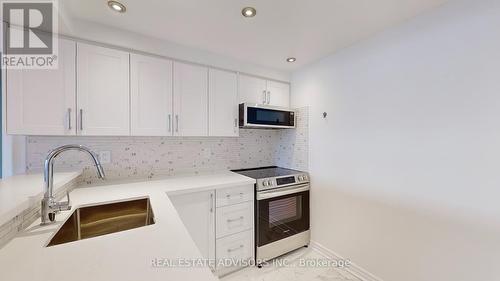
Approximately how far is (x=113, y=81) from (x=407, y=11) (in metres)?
2.41

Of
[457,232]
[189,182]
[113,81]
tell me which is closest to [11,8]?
[113,81]

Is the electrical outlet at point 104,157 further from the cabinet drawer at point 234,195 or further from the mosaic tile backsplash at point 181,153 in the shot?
the cabinet drawer at point 234,195

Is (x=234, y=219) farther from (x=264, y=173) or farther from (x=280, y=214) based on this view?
(x=264, y=173)

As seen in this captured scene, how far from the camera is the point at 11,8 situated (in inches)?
51.7

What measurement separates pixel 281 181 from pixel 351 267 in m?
1.07

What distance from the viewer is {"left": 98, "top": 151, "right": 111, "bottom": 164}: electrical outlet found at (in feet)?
6.15

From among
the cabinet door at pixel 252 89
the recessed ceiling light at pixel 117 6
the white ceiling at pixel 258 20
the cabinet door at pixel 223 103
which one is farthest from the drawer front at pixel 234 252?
the recessed ceiling light at pixel 117 6

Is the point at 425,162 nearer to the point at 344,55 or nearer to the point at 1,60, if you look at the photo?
the point at 344,55

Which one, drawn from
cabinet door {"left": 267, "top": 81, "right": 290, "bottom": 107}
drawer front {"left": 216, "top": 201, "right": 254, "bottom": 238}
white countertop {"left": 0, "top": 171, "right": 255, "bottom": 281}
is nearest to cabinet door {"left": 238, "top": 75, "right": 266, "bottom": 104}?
cabinet door {"left": 267, "top": 81, "right": 290, "bottom": 107}

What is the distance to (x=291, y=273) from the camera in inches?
77.8

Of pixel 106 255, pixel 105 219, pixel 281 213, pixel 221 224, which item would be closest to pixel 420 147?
pixel 281 213

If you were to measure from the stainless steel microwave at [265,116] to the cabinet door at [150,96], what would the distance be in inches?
30.7

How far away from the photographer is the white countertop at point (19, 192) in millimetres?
842

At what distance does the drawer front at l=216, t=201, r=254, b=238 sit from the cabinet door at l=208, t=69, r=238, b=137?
0.82 m
